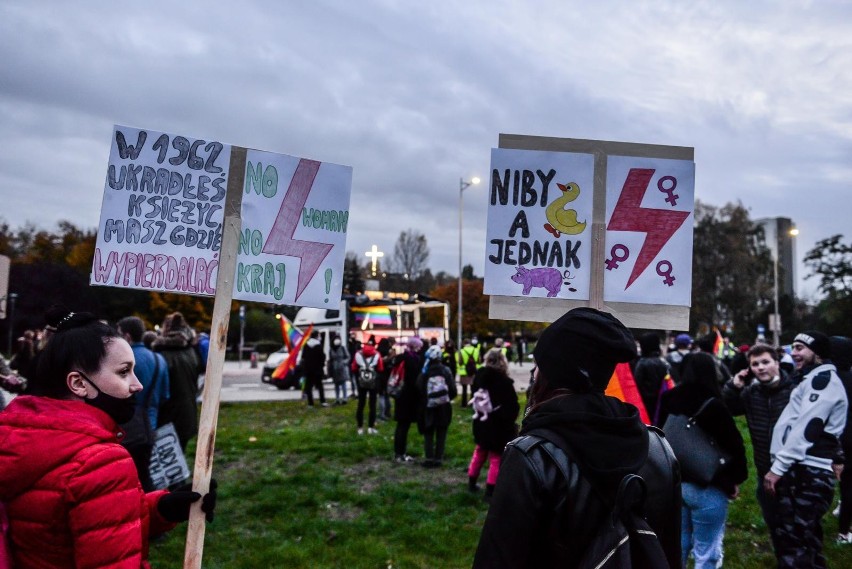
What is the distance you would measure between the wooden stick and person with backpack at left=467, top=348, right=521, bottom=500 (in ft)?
15.9

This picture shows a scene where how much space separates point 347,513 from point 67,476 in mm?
5480

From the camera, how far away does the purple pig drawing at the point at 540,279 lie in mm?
3672

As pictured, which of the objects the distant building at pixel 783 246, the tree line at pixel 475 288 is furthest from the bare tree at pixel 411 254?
the distant building at pixel 783 246

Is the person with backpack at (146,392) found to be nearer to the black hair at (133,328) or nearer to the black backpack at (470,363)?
the black hair at (133,328)

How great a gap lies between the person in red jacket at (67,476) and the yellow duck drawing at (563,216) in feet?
7.95

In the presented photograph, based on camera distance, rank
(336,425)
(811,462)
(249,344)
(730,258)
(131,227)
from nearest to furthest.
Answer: (131,227)
(811,462)
(336,425)
(249,344)
(730,258)

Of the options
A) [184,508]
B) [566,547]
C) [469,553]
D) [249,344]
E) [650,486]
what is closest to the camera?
[566,547]

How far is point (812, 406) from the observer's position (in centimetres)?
448

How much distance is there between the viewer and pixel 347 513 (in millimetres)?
7133

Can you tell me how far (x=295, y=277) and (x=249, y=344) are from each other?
1934 inches

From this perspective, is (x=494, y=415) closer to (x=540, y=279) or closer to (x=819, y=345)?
(x=819, y=345)

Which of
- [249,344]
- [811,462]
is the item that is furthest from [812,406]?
[249,344]

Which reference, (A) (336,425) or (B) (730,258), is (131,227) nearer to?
(A) (336,425)

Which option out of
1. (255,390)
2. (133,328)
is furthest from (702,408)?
(255,390)
